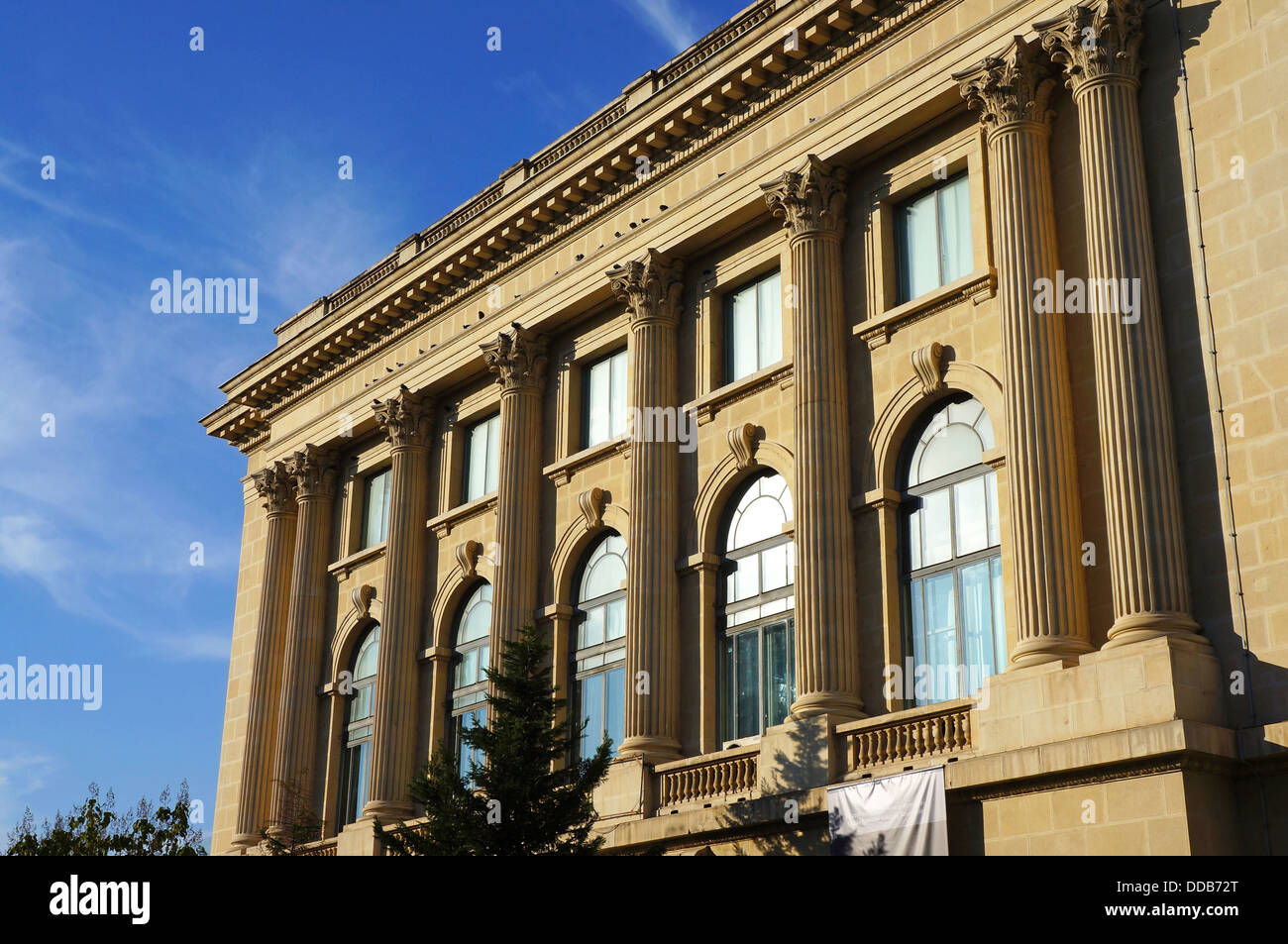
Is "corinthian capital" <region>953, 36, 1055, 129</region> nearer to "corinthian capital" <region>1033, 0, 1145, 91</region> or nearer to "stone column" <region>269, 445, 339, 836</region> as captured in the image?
"corinthian capital" <region>1033, 0, 1145, 91</region>

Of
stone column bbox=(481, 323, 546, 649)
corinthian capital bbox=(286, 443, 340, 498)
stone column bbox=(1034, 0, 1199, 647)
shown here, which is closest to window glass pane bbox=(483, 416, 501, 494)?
stone column bbox=(481, 323, 546, 649)

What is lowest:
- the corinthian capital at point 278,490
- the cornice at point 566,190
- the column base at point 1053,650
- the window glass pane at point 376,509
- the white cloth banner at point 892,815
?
the white cloth banner at point 892,815

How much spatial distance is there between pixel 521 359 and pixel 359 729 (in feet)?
34.7

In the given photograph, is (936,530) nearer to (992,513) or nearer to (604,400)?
(992,513)

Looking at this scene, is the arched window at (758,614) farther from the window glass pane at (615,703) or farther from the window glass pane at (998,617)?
the window glass pane at (998,617)

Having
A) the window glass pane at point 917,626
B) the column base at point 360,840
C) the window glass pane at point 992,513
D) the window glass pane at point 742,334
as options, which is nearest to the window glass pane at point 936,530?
the window glass pane at point 917,626

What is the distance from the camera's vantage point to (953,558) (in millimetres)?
26297

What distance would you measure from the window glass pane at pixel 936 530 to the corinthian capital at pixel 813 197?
18.9 feet

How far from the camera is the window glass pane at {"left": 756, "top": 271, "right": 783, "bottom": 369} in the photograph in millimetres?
30844

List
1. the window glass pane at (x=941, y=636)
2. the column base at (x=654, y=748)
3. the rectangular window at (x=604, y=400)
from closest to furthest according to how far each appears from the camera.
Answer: the window glass pane at (x=941, y=636) → the column base at (x=654, y=748) → the rectangular window at (x=604, y=400)

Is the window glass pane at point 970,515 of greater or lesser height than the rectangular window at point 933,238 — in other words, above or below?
below

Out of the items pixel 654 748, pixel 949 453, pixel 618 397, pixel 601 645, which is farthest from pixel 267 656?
pixel 949 453

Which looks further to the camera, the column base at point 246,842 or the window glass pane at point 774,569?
the column base at point 246,842

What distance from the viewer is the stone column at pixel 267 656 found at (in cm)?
4091
